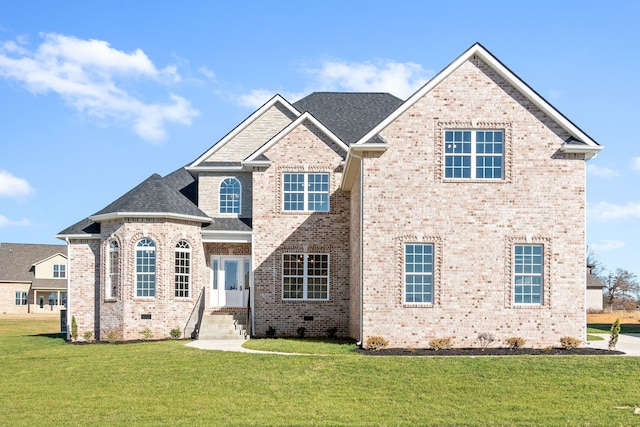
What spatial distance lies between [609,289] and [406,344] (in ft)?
201

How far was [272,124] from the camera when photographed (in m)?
29.7

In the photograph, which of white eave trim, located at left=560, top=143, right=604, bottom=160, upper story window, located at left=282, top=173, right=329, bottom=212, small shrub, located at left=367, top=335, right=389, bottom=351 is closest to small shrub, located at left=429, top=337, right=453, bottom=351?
small shrub, located at left=367, top=335, right=389, bottom=351

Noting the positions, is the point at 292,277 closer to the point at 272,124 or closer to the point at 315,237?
the point at 315,237

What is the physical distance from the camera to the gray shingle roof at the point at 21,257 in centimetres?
6869

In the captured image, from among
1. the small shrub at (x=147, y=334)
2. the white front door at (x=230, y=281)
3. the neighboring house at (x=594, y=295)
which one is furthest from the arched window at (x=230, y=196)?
the neighboring house at (x=594, y=295)

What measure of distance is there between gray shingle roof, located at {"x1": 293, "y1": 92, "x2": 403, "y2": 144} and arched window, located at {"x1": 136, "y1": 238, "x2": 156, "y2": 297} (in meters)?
8.76

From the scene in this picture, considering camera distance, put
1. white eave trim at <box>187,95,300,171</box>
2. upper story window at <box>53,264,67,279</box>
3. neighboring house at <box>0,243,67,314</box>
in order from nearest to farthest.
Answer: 1. white eave trim at <box>187,95,300,171</box>
2. neighboring house at <box>0,243,67,314</box>
3. upper story window at <box>53,264,67,279</box>

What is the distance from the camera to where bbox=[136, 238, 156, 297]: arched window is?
1014 inches

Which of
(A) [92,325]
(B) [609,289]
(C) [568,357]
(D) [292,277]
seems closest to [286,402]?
(C) [568,357]

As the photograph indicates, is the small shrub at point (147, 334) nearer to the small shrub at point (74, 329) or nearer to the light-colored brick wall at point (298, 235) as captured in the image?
the small shrub at point (74, 329)

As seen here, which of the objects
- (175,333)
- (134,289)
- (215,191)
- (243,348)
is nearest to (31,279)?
(215,191)

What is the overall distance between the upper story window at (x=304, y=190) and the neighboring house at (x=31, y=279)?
47.4 m

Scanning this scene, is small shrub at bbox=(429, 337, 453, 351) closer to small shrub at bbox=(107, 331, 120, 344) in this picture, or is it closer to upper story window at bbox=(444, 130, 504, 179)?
upper story window at bbox=(444, 130, 504, 179)

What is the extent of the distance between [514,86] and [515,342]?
7480 mm
